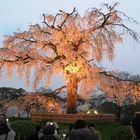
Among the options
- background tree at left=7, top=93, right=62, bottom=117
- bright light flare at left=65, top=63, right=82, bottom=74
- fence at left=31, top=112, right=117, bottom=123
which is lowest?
fence at left=31, top=112, right=117, bottom=123

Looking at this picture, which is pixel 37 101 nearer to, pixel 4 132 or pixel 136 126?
pixel 4 132

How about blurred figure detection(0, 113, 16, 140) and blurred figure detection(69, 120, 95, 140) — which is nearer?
blurred figure detection(69, 120, 95, 140)

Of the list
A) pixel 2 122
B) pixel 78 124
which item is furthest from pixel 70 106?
pixel 78 124

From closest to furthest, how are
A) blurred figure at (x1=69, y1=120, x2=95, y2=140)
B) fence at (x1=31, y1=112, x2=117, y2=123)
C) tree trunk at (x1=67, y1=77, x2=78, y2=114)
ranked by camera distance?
blurred figure at (x1=69, y1=120, x2=95, y2=140), fence at (x1=31, y1=112, x2=117, y2=123), tree trunk at (x1=67, y1=77, x2=78, y2=114)

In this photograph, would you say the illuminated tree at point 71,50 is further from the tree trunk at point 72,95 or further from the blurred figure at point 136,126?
the blurred figure at point 136,126

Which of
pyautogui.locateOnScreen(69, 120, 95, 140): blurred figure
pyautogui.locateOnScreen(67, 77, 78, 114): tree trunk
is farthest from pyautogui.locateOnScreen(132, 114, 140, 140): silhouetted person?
pyautogui.locateOnScreen(67, 77, 78, 114): tree trunk

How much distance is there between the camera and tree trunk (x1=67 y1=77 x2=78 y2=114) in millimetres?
31438

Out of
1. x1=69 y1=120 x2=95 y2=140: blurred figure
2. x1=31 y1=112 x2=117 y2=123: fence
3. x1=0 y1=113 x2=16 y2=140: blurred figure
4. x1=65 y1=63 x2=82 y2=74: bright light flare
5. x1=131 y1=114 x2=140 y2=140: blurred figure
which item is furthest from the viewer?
x1=65 y1=63 x2=82 y2=74: bright light flare

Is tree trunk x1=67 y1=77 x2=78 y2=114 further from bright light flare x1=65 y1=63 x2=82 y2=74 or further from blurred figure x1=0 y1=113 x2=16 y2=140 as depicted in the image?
blurred figure x1=0 y1=113 x2=16 y2=140

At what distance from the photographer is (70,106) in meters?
32.0

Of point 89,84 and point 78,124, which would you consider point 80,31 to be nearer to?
point 89,84

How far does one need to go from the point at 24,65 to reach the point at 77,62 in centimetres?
374

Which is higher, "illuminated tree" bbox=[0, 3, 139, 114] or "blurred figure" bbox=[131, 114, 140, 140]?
"illuminated tree" bbox=[0, 3, 139, 114]

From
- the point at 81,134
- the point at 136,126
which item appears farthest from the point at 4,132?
the point at 136,126
